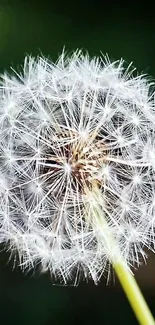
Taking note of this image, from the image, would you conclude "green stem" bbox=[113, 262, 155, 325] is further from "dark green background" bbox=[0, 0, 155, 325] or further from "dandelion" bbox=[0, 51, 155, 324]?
"dark green background" bbox=[0, 0, 155, 325]

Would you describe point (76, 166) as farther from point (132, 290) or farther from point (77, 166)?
point (132, 290)

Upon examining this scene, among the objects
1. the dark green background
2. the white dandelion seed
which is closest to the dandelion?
the white dandelion seed

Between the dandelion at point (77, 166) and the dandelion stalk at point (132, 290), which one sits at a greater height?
the dandelion at point (77, 166)
